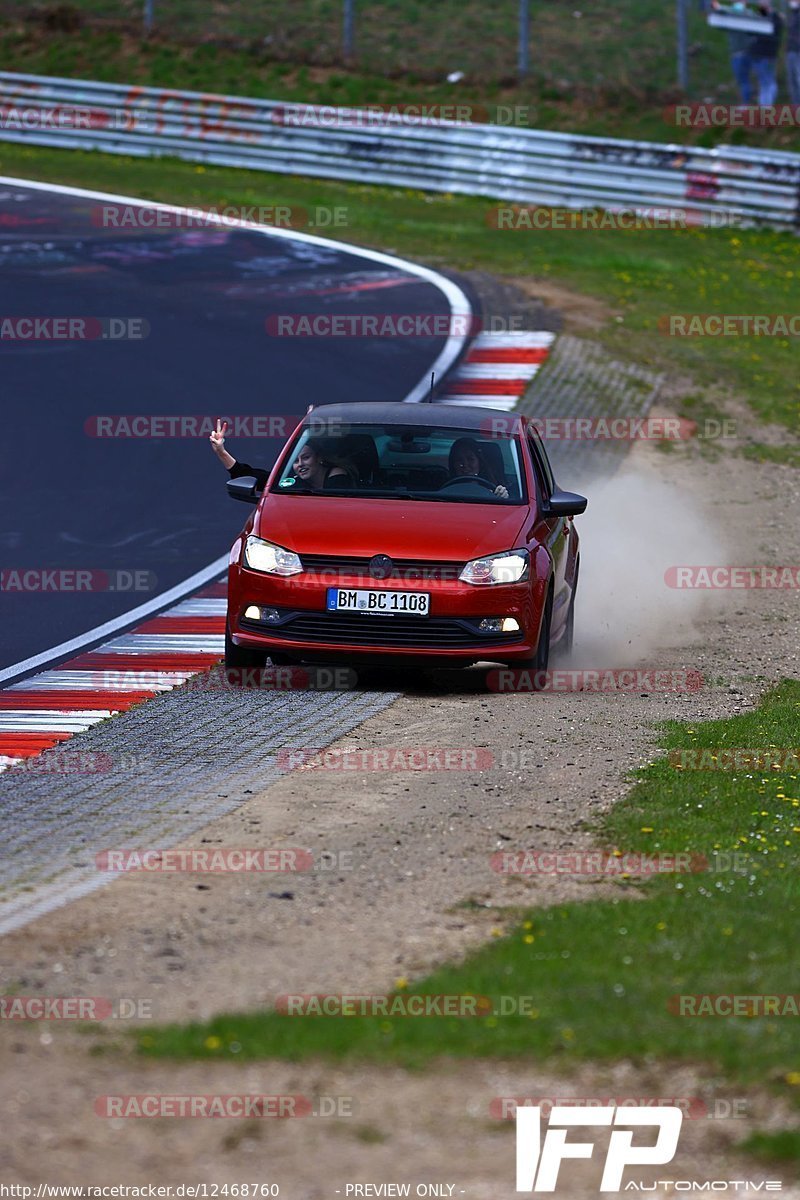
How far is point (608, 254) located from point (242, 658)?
1816 centimetres

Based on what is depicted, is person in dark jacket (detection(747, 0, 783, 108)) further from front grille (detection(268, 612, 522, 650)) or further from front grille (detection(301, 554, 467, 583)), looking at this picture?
front grille (detection(268, 612, 522, 650))

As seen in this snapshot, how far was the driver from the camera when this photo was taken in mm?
11883

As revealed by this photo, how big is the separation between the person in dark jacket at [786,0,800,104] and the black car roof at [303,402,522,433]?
20.9 metres

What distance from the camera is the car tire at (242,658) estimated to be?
1132cm

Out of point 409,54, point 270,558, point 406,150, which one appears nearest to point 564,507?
point 270,558

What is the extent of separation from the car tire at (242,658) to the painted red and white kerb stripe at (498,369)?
9006 mm

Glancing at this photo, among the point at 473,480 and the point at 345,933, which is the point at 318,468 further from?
the point at 345,933

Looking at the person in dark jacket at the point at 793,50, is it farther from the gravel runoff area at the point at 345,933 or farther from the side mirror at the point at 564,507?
the side mirror at the point at 564,507

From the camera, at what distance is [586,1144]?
5062 mm

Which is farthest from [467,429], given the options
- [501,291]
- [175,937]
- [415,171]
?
[415,171]

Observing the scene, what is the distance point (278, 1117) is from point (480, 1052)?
70 cm

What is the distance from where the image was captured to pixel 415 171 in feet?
104

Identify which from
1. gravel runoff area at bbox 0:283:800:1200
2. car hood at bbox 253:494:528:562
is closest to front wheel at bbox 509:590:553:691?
gravel runoff area at bbox 0:283:800:1200

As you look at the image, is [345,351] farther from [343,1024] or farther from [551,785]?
[343,1024]
